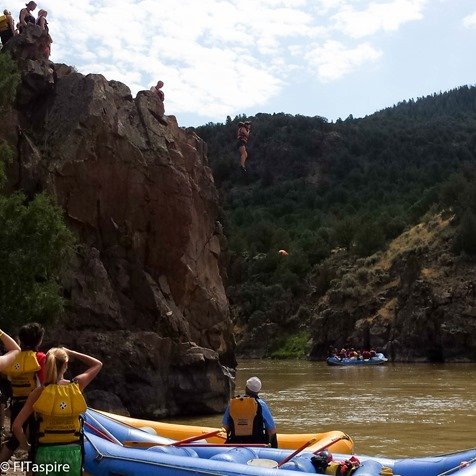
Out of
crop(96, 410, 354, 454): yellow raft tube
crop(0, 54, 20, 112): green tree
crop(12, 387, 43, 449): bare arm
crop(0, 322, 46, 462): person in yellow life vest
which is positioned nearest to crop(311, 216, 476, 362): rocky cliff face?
crop(0, 54, 20, 112): green tree

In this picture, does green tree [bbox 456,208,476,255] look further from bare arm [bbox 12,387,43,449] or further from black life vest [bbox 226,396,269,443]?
bare arm [bbox 12,387,43,449]

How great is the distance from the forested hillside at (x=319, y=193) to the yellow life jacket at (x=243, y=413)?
28688 millimetres

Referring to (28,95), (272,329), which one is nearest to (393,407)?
(28,95)

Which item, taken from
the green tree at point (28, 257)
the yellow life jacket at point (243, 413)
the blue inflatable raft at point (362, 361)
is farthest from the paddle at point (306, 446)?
the blue inflatable raft at point (362, 361)

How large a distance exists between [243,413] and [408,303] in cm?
4168

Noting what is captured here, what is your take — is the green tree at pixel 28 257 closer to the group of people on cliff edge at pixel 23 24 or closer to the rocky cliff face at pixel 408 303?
the group of people on cliff edge at pixel 23 24

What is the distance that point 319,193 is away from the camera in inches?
3698

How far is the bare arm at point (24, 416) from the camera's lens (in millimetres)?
5371

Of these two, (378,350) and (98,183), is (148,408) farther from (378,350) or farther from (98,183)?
(378,350)

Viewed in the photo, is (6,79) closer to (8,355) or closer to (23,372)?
(23,372)

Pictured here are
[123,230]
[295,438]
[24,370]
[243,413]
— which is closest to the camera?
[24,370]

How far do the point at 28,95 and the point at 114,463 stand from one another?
638 inches

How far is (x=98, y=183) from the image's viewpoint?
21.2m

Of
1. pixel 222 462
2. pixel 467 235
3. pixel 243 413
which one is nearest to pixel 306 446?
pixel 243 413
